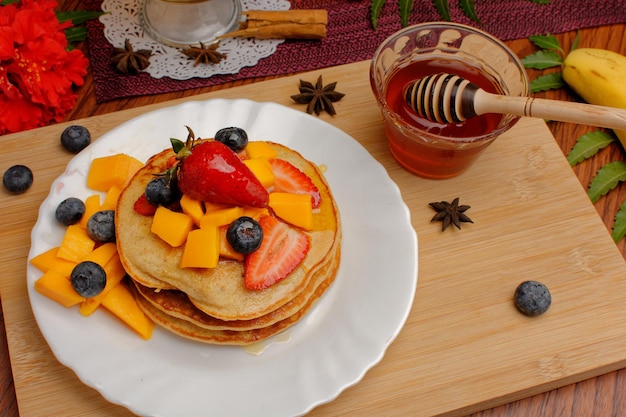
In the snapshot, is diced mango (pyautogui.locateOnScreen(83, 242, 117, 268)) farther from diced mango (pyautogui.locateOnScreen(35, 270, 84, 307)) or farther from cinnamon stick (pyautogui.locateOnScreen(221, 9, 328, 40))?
cinnamon stick (pyautogui.locateOnScreen(221, 9, 328, 40))

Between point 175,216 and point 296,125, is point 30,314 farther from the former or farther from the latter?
point 296,125

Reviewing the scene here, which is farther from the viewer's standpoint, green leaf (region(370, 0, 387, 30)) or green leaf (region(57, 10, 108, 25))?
green leaf (region(370, 0, 387, 30))

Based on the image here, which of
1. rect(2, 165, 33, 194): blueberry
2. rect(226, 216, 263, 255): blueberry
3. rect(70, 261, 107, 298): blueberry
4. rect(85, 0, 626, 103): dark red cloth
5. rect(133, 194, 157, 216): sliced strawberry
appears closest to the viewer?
rect(226, 216, 263, 255): blueberry

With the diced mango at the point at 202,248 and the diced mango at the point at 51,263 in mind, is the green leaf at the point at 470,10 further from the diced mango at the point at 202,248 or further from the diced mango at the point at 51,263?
the diced mango at the point at 51,263

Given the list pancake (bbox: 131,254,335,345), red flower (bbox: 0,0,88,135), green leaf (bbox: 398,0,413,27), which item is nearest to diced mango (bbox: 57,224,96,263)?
pancake (bbox: 131,254,335,345)

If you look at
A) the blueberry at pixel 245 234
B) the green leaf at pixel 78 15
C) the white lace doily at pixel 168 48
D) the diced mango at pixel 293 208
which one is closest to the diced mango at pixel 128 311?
the blueberry at pixel 245 234

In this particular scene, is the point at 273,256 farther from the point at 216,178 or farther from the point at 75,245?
the point at 75,245

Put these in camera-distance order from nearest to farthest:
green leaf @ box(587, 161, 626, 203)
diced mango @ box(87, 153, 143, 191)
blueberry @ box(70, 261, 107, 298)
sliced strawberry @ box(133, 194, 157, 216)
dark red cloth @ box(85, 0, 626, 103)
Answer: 1. blueberry @ box(70, 261, 107, 298)
2. sliced strawberry @ box(133, 194, 157, 216)
3. diced mango @ box(87, 153, 143, 191)
4. green leaf @ box(587, 161, 626, 203)
5. dark red cloth @ box(85, 0, 626, 103)
